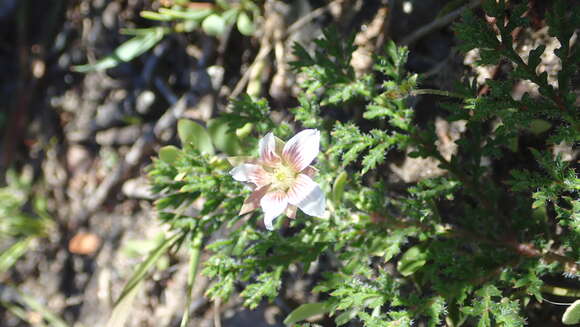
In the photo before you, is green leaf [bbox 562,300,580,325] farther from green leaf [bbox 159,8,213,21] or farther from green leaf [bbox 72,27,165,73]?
green leaf [bbox 72,27,165,73]

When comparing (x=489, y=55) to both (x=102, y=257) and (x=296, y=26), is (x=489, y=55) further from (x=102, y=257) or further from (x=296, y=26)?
(x=102, y=257)

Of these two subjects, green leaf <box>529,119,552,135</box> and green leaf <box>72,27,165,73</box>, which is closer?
green leaf <box>529,119,552,135</box>

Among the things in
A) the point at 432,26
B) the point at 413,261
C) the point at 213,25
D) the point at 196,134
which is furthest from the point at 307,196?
the point at 213,25

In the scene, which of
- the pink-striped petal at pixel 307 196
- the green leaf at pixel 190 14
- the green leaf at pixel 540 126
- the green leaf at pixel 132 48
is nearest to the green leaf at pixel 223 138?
the pink-striped petal at pixel 307 196

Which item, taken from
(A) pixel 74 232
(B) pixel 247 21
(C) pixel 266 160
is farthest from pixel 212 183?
(A) pixel 74 232

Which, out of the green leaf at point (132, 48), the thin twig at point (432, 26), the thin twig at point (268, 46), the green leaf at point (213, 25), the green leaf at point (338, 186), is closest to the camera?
the green leaf at point (338, 186)

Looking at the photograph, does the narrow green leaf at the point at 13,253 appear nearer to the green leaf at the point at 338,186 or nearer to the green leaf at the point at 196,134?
the green leaf at the point at 196,134

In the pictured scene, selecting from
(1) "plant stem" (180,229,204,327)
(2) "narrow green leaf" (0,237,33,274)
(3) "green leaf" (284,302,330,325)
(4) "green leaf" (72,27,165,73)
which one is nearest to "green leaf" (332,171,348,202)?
(3) "green leaf" (284,302,330,325)
